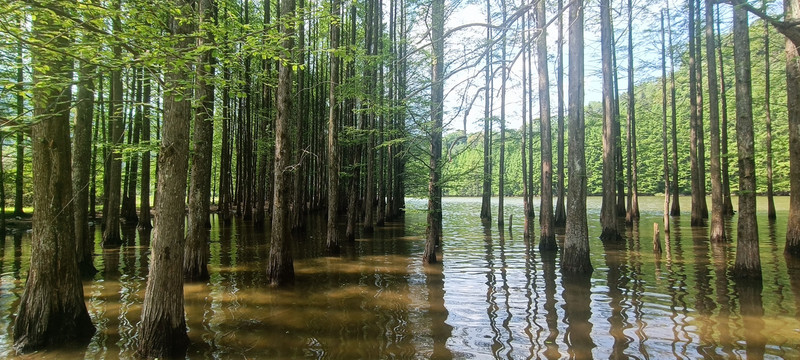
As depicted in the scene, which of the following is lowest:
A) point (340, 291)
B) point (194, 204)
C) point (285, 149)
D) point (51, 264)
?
point (340, 291)

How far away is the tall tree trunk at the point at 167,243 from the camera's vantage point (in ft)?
15.0

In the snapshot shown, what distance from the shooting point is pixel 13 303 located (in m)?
6.85

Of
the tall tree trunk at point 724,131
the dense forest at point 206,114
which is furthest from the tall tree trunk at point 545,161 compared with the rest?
the tall tree trunk at point 724,131

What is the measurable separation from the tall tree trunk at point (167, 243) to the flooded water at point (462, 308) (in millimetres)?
493

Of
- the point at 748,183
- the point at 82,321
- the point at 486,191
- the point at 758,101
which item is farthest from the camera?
the point at 486,191

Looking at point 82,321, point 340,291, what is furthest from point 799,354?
point 82,321

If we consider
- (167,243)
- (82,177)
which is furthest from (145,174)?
(167,243)

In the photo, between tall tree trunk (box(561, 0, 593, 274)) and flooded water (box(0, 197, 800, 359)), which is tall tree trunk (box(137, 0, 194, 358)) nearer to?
flooded water (box(0, 197, 800, 359))

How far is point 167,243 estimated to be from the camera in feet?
15.2

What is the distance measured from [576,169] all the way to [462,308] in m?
4.92

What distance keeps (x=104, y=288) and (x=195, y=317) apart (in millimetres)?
3511

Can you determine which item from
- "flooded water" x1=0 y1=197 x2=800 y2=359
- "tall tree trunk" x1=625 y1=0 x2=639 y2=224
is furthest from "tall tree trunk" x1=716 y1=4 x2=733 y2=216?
"flooded water" x1=0 y1=197 x2=800 y2=359

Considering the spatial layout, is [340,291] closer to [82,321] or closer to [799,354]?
[82,321]

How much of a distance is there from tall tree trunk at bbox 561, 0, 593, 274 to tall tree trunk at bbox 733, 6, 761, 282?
3.05 meters
